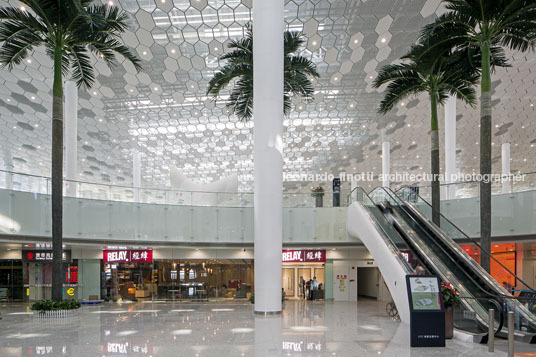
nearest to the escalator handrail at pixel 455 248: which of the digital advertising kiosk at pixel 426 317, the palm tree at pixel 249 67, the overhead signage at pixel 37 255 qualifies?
the digital advertising kiosk at pixel 426 317

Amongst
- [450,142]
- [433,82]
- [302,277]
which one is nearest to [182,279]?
[302,277]

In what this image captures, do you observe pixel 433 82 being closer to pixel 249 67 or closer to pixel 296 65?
pixel 296 65

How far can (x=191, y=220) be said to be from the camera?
19359 millimetres

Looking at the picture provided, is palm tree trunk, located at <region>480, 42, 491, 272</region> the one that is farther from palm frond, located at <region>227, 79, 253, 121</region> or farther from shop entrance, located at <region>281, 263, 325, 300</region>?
shop entrance, located at <region>281, 263, 325, 300</region>

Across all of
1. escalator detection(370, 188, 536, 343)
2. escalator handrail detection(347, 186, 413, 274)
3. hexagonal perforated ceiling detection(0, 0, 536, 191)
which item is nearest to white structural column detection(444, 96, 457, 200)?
hexagonal perforated ceiling detection(0, 0, 536, 191)

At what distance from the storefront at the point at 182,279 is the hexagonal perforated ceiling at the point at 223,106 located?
866 cm

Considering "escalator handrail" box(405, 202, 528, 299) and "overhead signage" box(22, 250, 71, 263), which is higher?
"escalator handrail" box(405, 202, 528, 299)

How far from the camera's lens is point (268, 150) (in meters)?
12.8

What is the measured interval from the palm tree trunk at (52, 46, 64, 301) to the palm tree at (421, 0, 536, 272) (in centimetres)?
1052

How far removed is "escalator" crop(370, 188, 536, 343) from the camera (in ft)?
27.7

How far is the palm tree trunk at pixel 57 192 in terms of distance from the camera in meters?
12.3

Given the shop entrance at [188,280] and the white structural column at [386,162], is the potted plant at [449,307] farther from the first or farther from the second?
the white structural column at [386,162]

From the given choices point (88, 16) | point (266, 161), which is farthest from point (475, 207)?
point (88, 16)

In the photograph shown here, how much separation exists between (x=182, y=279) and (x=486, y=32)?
1578 cm
